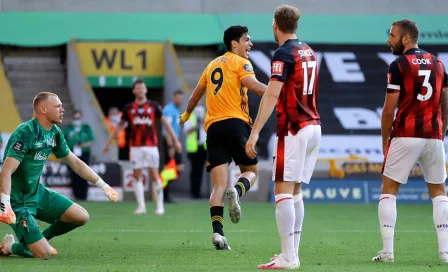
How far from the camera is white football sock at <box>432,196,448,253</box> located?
912 cm

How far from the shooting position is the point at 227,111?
35.8ft

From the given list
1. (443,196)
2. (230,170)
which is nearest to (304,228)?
(443,196)

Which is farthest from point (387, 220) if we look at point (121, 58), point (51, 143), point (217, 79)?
point (121, 58)

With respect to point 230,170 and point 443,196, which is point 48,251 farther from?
point 230,170

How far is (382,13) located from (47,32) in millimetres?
9497

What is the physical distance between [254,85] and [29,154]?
2463 millimetres

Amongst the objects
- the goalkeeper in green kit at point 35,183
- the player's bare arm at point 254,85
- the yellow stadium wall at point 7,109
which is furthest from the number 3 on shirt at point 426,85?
the yellow stadium wall at point 7,109

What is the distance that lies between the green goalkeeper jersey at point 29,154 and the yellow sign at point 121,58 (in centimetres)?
1608

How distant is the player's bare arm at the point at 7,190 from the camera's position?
29.8 ft

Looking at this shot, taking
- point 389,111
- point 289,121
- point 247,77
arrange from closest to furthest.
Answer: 1. point 289,121
2. point 389,111
3. point 247,77

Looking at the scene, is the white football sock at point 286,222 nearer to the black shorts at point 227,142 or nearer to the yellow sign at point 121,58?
the black shorts at point 227,142

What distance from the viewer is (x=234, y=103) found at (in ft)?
35.8

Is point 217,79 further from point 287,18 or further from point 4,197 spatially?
point 4,197

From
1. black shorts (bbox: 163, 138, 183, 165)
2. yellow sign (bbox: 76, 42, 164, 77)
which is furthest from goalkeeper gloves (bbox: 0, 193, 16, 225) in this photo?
yellow sign (bbox: 76, 42, 164, 77)
